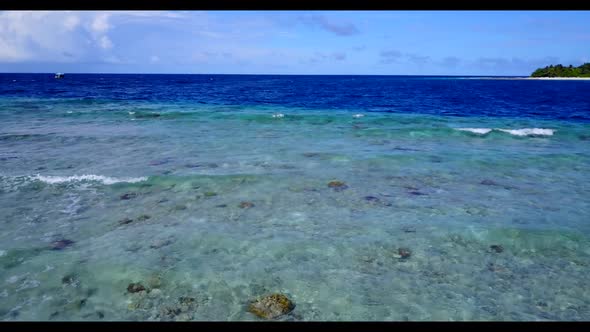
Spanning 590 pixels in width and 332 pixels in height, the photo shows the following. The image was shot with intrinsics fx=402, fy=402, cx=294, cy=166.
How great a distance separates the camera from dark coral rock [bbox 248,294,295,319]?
6312 millimetres

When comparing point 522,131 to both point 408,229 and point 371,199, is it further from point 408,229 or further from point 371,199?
point 408,229

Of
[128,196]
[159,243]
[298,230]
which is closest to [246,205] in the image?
[298,230]

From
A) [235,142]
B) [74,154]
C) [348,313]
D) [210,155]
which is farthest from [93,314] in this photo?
[235,142]

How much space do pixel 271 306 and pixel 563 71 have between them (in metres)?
177

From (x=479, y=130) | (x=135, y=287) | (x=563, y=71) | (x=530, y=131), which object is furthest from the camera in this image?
(x=563, y=71)

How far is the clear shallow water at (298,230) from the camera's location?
6.66m

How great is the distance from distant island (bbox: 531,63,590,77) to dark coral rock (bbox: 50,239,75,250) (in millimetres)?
166353

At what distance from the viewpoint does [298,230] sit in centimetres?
945

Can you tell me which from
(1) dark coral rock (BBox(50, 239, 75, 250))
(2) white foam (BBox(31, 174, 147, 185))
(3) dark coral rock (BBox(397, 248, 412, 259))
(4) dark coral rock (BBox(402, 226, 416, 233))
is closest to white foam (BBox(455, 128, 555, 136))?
(4) dark coral rock (BBox(402, 226, 416, 233))

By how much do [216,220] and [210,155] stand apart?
785cm

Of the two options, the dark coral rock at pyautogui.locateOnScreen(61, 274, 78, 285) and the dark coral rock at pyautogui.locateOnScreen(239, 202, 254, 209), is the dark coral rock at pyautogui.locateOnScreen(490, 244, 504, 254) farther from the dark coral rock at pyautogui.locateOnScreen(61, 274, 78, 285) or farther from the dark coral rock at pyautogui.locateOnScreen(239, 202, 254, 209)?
the dark coral rock at pyautogui.locateOnScreen(61, 274, 78, 285)

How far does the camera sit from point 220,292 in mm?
6906

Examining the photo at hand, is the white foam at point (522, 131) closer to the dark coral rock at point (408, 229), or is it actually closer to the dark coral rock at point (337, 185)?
the dark coral rock at point (337, 185)
